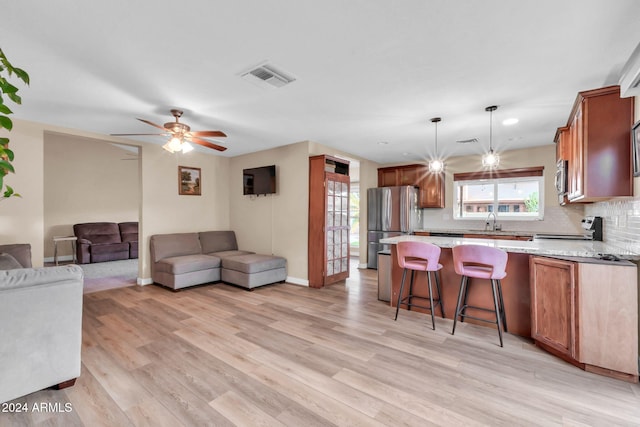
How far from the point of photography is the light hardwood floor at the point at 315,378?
5.82ft

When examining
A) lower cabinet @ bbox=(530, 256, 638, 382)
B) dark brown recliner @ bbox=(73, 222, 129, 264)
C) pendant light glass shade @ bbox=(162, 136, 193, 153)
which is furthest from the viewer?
dark brown recliner @ bbox=(73, 222, 129, 264)

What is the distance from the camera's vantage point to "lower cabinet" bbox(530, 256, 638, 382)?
85.6 inches

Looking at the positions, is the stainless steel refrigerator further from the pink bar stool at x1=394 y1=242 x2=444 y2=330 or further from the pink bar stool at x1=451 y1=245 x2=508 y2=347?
the pink bar stool at x1=451 y1=245 x2=508 y2=347

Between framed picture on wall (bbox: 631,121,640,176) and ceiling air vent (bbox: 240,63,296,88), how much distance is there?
9.38ft

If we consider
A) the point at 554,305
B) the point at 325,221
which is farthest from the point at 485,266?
the point at 325,221

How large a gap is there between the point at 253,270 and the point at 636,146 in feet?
14.9

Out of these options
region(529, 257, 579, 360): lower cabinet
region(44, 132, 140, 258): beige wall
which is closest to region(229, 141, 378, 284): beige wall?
region(529, 257, 579, 360): lower cabinet

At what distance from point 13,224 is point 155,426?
3809 millimetres

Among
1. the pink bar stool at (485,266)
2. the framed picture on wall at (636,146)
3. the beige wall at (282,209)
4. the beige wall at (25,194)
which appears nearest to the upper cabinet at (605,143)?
the framed picture on wall at (636,146)

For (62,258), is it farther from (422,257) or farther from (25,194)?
(422,257)

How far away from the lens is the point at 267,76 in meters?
2.66

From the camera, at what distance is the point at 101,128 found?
163 inches

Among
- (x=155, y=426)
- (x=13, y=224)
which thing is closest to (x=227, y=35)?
(x=155, y=426)

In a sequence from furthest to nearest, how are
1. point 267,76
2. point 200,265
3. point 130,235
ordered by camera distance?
1. point 130,235
2. point 200,265
3. point 267,76
